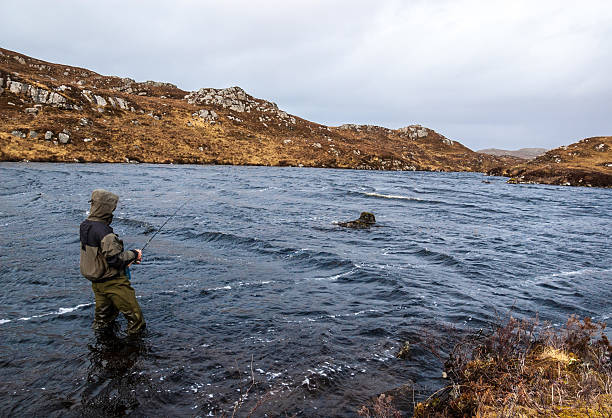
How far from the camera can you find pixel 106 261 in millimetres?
6406

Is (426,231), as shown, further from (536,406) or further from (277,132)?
(277,132)

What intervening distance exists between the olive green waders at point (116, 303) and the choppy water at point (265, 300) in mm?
447

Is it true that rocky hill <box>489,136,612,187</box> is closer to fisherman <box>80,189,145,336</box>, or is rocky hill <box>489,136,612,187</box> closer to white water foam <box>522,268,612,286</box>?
white water foam <box>522,268,612,286</box>

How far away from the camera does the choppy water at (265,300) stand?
5529 millimetres

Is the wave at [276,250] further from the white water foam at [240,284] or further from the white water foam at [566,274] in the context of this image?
the white water foam at [566,274]

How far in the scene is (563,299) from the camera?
10.3m

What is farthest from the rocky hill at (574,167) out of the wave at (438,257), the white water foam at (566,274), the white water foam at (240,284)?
the white water foam at (240,284)

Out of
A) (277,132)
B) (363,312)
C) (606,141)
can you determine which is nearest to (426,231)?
(363,312)

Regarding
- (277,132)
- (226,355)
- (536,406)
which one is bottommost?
(226,355)

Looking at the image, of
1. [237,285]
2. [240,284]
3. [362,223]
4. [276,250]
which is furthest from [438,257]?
[237,285]

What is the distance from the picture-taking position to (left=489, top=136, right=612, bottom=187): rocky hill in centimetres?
5694

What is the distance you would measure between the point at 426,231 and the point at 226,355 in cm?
Answer: 1533

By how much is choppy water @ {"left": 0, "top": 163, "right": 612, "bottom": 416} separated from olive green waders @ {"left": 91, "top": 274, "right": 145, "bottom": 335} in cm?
45

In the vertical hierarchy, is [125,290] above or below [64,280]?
above
